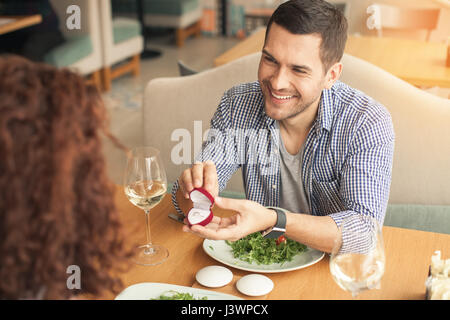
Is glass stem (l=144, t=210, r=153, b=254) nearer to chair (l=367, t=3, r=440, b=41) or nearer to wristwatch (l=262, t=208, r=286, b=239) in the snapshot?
wristwatch (l=262, t=208, r=286, b=239)

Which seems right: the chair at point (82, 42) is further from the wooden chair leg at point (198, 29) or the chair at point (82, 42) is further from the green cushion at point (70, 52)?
the wooden chair leg at point (198, 29)

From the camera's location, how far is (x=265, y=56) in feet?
4.99

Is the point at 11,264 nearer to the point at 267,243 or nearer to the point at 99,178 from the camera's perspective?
the point at 99,178

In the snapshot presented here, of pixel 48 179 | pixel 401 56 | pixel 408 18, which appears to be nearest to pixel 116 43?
pixel 408 18

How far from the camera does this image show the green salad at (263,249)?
3.92ft

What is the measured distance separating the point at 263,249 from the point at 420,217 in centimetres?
91

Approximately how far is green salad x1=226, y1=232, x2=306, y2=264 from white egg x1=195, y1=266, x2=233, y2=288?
0.10 metres

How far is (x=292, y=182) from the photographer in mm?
1655

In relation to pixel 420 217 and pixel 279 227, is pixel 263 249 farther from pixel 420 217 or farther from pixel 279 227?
pixel 420 217

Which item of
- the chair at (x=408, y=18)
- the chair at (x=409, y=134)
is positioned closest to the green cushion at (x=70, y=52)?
the chair at (x=408, y=18)

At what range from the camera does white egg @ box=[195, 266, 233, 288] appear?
108 cm

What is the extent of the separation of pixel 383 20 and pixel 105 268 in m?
3.54

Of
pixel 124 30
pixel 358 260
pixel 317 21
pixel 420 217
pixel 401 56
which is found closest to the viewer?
pixel 358 260
